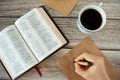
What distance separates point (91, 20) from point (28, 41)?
21 centimetres

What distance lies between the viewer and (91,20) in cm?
122

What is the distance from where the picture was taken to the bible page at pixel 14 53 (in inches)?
47.8

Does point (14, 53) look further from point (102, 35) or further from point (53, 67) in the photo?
point (102, 35)

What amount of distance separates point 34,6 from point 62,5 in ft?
0.31

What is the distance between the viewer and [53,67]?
124cm

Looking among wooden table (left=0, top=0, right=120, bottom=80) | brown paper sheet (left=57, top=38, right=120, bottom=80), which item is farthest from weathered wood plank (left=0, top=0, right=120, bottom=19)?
brown paper sheet (left=57, top=38, right=120, bottom=80)

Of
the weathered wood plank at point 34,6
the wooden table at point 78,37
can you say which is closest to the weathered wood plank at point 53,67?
the wooden table at point 78,37

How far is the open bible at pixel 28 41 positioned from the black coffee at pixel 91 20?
88 millimetres

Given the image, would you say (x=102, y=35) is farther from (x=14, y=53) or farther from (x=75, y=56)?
(x=14, y=53)

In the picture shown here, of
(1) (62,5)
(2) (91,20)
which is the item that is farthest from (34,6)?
(2) (91,20)

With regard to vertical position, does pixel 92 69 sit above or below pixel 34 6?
below

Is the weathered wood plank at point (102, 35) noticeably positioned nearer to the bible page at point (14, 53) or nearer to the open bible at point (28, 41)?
the open bible at point (28, 41)

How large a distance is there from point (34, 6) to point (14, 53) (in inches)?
6.7

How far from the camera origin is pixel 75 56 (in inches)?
48.7
